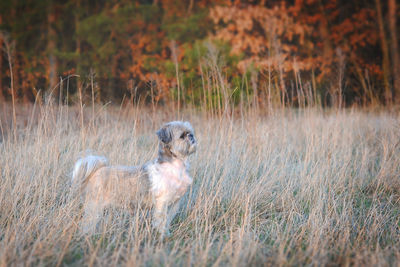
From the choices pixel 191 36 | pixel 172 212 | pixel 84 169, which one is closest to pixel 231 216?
pixel 172 212

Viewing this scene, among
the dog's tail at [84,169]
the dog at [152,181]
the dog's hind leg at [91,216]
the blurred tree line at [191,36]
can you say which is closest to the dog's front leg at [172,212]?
the dog at [152,181]

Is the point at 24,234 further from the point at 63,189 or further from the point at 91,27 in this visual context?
the point at 91,27

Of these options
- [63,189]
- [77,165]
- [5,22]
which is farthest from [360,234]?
[5,22]

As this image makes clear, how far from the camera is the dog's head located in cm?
299

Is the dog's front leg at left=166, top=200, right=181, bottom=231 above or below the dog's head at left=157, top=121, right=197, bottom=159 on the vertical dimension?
below

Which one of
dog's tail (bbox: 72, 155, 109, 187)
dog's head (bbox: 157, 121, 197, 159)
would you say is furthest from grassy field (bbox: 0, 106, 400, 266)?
dog's head (bbox: 157, 121, 197, 159)

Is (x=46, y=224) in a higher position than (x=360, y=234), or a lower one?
higher

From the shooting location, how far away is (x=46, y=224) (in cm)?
272

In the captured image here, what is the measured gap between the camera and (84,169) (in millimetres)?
3068

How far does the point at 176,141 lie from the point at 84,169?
93 cm

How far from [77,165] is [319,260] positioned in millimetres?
2268

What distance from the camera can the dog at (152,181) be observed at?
2.98 m

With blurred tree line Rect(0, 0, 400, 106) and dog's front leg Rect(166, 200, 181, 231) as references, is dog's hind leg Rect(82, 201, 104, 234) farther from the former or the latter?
blurred tree line Rect(0, 0, 400, 106)

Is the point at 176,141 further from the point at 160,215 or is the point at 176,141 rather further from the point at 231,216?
the point at 231,216
